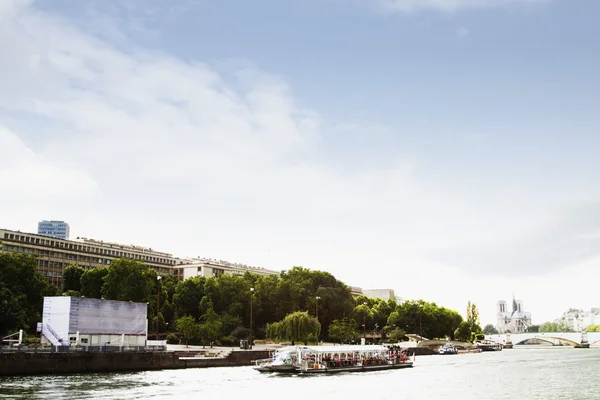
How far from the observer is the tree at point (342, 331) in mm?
145750

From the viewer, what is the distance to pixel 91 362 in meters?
72.6

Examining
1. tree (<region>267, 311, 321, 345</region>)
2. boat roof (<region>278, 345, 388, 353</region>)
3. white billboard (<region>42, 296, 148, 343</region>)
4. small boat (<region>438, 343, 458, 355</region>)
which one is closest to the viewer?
white billboard (<region>42, 296, 148, 343</region>)

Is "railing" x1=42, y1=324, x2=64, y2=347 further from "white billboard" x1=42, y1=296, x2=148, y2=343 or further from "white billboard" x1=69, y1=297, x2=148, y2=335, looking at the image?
"white billboard" x1=69, y1=297, x2=148, y2=335

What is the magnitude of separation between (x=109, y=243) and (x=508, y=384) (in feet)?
497

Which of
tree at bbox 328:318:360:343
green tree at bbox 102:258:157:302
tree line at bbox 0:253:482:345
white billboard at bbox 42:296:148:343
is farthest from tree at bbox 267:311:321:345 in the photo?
white billboard at bbox 42:296:148:343

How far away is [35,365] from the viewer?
220 feet

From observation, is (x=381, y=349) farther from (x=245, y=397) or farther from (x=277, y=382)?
(x=245, y=397)

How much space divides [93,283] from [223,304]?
28.1 meters

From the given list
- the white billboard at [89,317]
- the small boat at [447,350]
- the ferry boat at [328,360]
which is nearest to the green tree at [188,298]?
the white billboard at [89,317]

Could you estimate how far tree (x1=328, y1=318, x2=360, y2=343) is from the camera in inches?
5738

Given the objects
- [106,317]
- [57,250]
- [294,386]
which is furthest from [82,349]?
[57,250]

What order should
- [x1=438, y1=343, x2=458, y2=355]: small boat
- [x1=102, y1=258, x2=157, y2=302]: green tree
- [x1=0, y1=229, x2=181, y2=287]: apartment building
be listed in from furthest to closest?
[x1=0, y1=229, x2=181, y2=287]: apartment building < [x1=438, y1=343, x2=458, y2=355]: small boat < [x1=102, y1=258, x2=157, y2=302]: green tree

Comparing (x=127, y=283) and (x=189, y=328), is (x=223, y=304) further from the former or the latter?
(x=189, y=328)

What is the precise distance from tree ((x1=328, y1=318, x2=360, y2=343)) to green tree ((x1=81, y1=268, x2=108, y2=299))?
5182 centimetres
